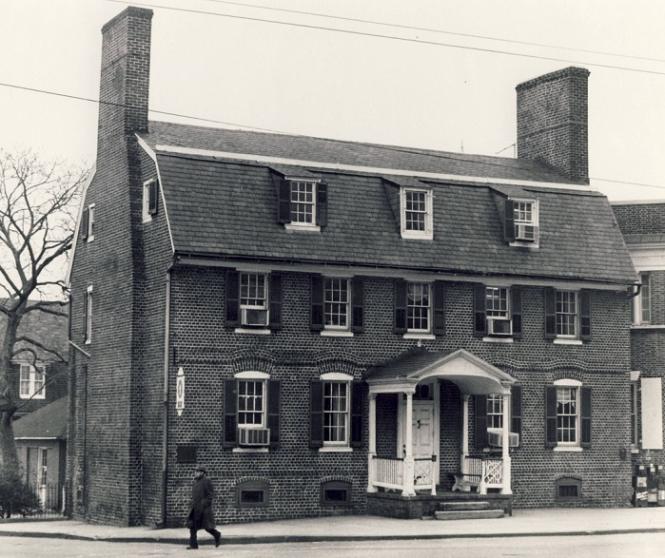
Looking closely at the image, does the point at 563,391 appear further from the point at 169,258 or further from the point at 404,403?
the point at 169,258

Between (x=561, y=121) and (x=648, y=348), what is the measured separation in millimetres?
7732

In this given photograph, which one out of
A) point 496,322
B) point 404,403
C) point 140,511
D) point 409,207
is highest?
point 409,207

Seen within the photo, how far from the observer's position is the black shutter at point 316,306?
32.7 meters

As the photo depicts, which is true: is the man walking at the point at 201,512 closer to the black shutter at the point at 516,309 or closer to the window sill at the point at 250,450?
the window sill at the point at 250,450

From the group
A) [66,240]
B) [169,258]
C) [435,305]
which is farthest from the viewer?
[66,240]

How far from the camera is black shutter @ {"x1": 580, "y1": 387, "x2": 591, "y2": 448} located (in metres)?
35.3

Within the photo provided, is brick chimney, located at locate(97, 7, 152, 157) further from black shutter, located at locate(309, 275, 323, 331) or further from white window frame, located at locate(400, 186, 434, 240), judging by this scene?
white window frame, located at locate(400, 186, 434, 240)

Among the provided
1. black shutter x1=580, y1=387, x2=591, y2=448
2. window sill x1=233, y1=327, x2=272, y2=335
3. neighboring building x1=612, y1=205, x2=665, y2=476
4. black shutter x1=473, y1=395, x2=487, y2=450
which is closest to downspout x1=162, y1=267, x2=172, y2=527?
window sill x1=233, y1=327, x2=272, y2=335

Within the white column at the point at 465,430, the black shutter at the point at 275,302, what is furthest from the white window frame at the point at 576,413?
the black shutter at the point at 275,302

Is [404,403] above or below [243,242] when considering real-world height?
below

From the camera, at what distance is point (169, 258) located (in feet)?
103

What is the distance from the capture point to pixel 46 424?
46.4 m

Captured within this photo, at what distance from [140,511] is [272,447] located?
3922mm

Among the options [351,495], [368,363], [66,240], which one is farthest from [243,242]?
[66,240]
